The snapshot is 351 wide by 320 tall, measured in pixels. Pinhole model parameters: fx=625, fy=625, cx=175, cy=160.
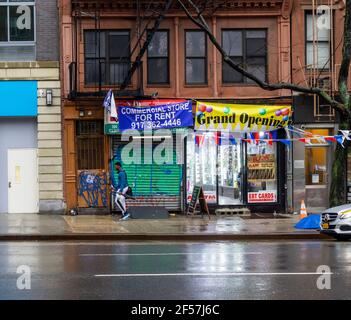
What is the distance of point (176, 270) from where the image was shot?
10.6m

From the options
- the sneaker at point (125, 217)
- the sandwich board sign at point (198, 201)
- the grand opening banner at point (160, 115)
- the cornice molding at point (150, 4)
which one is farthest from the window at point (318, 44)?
the sneaker at point (125, 217)

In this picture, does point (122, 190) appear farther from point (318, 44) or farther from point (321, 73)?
point (318, 44)

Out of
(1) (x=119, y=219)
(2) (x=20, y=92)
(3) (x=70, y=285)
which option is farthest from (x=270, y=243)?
(2) (x=20, y=92)

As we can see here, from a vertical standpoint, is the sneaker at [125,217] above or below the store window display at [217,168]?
below

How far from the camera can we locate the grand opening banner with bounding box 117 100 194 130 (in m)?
21.2

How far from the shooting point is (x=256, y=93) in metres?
21.8

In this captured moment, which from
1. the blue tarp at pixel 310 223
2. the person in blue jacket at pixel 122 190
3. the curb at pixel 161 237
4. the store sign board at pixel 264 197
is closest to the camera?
the curb at pixel 161 237

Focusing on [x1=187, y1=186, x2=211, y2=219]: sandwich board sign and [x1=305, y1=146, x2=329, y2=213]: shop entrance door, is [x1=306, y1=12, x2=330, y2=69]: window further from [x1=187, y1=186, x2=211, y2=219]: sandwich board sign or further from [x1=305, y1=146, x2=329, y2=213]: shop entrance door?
[x1=187, y1=186, x2=211, y2=219]: sandwich board sign

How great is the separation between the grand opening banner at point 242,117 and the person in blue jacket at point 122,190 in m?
3.20

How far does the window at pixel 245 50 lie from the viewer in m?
21.9

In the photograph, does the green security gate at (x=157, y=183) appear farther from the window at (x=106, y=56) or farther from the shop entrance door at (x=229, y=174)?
the window at (x=106, y=56)

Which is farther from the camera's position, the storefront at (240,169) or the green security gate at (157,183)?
the storefront at (240,169)

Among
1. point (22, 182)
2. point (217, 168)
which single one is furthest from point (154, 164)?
point (22, 182)
